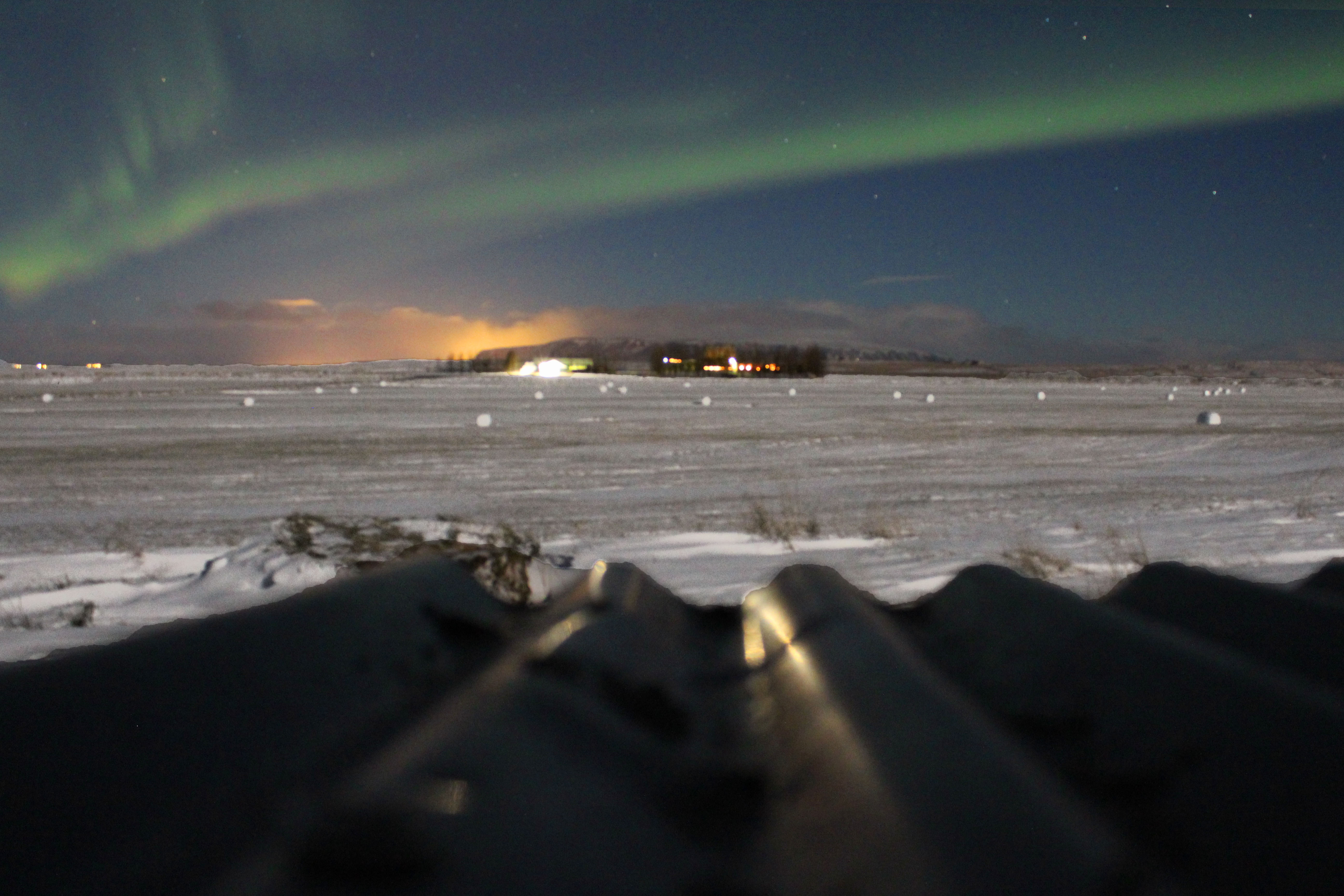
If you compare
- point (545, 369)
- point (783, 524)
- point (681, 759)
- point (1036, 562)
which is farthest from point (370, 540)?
point (545, 369)

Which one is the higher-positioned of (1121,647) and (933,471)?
(1121,647)

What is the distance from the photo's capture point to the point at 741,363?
401 feet

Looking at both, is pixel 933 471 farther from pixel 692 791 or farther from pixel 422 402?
pixel 422 402

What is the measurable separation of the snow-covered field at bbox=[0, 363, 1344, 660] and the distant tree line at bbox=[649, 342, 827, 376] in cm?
7626

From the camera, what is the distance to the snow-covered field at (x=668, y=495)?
5.20 metres

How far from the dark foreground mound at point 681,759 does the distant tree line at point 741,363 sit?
9231cm

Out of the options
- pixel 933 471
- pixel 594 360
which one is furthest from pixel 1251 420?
pixel 594 360

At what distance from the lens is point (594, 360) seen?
15088 centimetres

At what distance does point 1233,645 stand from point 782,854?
946mm

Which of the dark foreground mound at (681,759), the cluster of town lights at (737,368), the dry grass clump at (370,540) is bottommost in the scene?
the dry grass clump at (370,540)

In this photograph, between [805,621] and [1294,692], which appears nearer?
[1294,692]

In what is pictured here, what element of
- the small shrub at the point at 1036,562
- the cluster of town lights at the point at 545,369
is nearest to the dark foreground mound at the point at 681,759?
the small shrub at the point at 1036,562

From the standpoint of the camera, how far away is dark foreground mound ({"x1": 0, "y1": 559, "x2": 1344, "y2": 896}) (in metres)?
0.72

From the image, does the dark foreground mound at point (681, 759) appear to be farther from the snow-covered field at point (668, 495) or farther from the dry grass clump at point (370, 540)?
the snow-covered field at point (668, 495)
